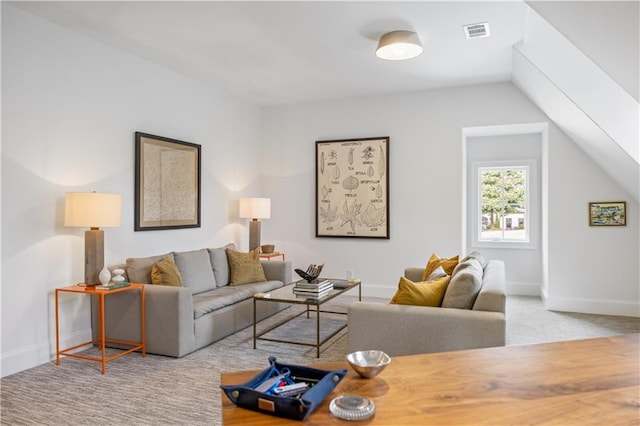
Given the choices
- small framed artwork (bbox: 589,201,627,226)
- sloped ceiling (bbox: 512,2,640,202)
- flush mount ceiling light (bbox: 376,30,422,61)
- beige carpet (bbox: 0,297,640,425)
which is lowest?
beige carpet (bbox: 0,297,640,425)

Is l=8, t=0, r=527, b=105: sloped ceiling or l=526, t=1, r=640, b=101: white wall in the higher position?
l=8, t=0, r=527, b=105: sloped ceiling

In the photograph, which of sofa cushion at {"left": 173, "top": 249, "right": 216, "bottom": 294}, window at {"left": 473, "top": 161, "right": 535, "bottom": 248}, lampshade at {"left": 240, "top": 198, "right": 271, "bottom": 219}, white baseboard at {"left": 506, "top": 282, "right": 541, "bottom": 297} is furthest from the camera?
window at {"left": 473, "top": 161, "right": 535, "bottom": 248}

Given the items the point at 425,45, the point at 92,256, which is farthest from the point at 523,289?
the point at 92,256

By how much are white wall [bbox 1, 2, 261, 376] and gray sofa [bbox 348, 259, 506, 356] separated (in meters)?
2.48

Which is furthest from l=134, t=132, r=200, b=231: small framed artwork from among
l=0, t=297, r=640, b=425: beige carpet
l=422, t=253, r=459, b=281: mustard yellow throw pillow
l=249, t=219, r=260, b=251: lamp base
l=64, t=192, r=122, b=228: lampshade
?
l=422, t=253, r=459, b=281: mustard yellow throw pillow

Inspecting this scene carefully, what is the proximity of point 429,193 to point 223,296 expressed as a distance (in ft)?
10.1

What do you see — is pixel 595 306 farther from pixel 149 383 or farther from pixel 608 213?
pixel 149 383

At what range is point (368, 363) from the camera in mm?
1352

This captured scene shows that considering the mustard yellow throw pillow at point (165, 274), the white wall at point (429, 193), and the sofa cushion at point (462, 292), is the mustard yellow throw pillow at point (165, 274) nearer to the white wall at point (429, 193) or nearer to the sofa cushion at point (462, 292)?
the sofa cushion at point (462, 292)

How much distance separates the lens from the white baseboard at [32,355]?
327cm

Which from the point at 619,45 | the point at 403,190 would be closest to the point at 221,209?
the point at 403,190

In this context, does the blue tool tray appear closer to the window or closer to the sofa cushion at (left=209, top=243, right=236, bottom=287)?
the sofa cushion at (left=209, top=243, right=236, bottom=287)

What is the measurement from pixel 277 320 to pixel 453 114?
341 cm

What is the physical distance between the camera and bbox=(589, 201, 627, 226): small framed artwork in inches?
197
